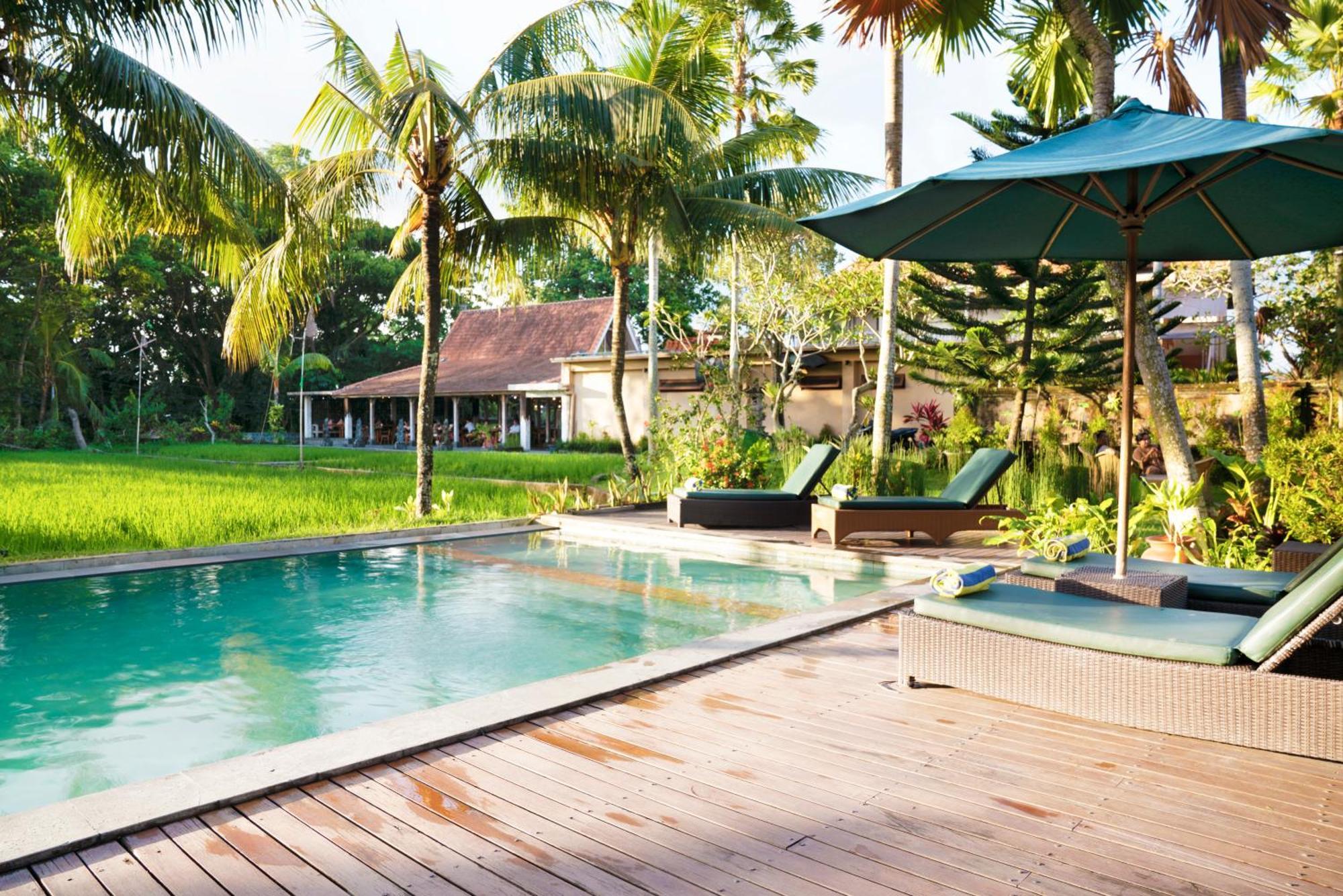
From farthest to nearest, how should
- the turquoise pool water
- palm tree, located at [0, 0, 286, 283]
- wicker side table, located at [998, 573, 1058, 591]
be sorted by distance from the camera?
palm tree, located at [0, 0, 286, 283] → wicker side table, located at [998, 573, 1058, 591] → the turquoise pool water

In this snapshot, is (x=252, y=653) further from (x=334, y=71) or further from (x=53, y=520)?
(x=334, y=71)

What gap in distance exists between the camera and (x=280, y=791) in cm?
306

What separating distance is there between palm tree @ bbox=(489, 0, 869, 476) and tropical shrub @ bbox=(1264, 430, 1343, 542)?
720 cm

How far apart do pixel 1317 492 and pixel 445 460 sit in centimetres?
2069

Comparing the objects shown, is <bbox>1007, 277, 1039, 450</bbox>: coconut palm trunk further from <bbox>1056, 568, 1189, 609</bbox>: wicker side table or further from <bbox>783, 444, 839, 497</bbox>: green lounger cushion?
<bbox>1056, 568, 1189, 609</bbox>: wicker side table

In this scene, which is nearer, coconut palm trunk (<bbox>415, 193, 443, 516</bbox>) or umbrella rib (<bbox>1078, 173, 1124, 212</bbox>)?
umbrella rib (<bbox>1078, 173, 1124, 212</bbox>)

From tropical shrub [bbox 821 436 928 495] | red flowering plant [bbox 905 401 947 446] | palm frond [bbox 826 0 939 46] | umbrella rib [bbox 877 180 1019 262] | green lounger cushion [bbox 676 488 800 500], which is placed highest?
palm frond [bbox 826 0 939 46]

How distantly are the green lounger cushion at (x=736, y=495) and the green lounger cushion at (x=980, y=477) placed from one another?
1.94 metres

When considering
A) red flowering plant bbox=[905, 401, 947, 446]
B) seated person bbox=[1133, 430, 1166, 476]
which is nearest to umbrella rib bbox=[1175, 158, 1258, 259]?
seated person bbox=[1133, 430, 1166, 476]

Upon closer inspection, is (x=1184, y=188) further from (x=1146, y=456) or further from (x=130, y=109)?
(x=1146, y=456)

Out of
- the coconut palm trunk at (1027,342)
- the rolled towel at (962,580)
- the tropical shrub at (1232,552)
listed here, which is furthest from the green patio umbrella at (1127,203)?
the coconut palm trunk at (1027,342)

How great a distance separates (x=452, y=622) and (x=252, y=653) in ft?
4.33

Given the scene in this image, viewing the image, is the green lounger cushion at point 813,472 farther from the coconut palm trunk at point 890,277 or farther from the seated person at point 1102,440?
the seated person at point 1102,440

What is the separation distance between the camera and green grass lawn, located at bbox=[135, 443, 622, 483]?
63.7 feet
